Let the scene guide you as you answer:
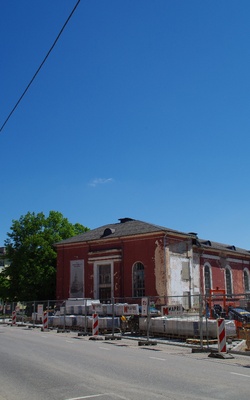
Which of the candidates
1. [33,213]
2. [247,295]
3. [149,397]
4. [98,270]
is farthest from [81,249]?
[149,397]

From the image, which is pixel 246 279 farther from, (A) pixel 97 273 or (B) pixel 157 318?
(B) pixel 157 318

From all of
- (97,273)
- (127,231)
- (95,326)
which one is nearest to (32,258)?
(97,273)

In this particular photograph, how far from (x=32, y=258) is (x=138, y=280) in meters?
18.2

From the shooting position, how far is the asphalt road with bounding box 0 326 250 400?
7363 millimetres

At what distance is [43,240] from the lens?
5112 cm

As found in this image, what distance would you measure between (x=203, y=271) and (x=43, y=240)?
2035cm

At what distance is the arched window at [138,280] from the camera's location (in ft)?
121

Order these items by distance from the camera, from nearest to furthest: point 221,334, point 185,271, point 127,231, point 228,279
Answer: point 221,334 < point 185,271 < point 127,231 < point 228,279

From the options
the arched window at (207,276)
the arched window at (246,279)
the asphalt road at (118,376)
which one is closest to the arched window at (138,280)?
the arched window at (207,276)

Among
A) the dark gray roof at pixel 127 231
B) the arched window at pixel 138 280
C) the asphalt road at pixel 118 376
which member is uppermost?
the dark gray roof at pixel 127 231

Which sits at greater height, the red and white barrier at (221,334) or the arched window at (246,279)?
the arched window at (246,279)

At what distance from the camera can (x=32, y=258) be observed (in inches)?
1988

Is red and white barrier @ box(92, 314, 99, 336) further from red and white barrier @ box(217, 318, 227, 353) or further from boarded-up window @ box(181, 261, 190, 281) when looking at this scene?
boarded-up window @ box(181, 261, 190, 281)

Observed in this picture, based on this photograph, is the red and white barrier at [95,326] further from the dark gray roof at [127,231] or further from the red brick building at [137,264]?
the dark gray roof at [127,231]
